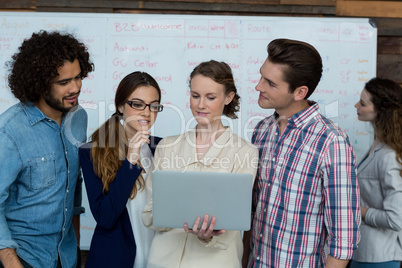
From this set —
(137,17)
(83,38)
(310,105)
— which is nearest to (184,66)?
(137,17)

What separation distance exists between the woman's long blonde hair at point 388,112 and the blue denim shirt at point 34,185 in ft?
5.11

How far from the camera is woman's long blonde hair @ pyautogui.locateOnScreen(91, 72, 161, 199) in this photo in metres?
1.57

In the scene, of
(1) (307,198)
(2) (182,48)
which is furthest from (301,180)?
(2) (182,48)

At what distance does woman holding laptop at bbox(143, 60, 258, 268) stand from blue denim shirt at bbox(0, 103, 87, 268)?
37cm

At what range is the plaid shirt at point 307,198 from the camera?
1.35m

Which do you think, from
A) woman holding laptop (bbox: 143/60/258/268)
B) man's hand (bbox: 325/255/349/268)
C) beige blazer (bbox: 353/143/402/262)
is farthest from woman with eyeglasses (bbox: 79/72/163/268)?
beige blazer (bbox: 353/143/402/262)

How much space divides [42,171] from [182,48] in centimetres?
167

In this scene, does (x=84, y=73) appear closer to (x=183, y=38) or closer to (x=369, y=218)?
(x=183, y=38)

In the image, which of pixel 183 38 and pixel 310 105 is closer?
pixel 310 105

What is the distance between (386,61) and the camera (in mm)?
3158

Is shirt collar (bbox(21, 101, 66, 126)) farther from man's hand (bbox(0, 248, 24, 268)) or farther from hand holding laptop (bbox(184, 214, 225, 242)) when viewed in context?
hand holding laptop (bbox(184, 214, 225, 242))

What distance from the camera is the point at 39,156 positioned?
1.50 metres

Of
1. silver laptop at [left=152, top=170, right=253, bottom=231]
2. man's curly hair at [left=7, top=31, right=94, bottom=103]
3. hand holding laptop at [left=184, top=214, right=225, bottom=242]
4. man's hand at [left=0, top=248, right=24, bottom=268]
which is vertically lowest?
man's hand at [left=0, top=248, right=24, bottom=268]

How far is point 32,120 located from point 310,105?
108 cm
